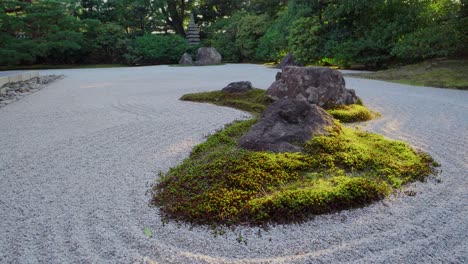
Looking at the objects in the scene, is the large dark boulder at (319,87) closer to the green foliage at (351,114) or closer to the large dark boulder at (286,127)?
the green foliage at (351,114)

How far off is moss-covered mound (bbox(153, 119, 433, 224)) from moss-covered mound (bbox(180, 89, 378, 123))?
1.57 meters

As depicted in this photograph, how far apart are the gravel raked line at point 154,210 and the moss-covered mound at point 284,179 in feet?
0.36

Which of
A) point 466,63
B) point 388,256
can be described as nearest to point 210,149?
point 388,256

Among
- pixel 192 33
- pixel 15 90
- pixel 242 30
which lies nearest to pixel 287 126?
pixel 15 90

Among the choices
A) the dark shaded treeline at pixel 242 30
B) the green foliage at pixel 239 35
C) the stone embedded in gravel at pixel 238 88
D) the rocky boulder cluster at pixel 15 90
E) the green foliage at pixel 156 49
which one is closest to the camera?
the stone embedded in gravel at pixel 238 88

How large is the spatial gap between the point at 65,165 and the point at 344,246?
9.15 ft

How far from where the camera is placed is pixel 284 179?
9.00 feet

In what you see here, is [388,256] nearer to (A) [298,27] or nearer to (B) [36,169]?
(B) [36,169]

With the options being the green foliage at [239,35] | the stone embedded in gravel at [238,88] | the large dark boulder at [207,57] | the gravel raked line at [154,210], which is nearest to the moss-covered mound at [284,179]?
the gravel raked line at [154,210]

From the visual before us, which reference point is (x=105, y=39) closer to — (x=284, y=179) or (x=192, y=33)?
(x=192, y=33)

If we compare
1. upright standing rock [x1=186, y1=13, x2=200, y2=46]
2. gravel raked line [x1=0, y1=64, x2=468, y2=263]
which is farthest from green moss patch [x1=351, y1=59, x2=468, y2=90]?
upright standing rock [x1=186, y1=13, x2=200, y2=46]

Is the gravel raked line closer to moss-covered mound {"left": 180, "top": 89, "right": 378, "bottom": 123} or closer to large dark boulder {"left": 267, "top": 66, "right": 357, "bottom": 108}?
moss-covered mound {"left": 180, "top": 89, "right": 378, "bottom": 123}

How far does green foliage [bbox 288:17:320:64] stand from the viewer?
14.5 meters

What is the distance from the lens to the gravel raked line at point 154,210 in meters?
1.92
